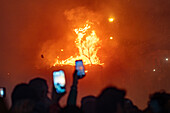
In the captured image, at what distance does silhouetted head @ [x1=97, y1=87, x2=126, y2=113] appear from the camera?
3.36 meters

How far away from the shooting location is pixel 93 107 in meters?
3.61

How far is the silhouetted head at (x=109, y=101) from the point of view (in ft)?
11.0

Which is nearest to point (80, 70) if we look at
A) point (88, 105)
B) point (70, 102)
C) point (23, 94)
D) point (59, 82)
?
point (59, 82)

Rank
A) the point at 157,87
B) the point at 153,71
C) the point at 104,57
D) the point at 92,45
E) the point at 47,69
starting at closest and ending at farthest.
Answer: the point at 92,45, the point at 47,69, the point at 104,57, the point at 157,87, the point at 153,71

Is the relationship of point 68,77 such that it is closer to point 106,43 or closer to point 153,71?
point 106,43

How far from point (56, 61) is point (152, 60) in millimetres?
7144

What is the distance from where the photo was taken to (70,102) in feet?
10.7

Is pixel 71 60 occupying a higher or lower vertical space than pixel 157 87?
higher

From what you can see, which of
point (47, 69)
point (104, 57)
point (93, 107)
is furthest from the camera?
point (104, 57)

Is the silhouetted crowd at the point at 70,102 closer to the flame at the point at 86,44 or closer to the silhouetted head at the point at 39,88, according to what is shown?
the silhouetted head at the point at 39,88

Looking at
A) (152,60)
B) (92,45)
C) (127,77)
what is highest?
(92,45)

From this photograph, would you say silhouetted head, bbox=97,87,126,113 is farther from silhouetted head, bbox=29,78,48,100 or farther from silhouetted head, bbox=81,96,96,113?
silhouetted head, bbox=29,78,48,100

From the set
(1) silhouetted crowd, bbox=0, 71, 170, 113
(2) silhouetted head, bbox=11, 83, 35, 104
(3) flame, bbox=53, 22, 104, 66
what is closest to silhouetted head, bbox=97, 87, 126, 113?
(1) silhouetted crowd, bbox=0, 71, 170, 113

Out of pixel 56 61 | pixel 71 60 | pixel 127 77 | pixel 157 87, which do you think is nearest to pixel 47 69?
pixel 56 61
